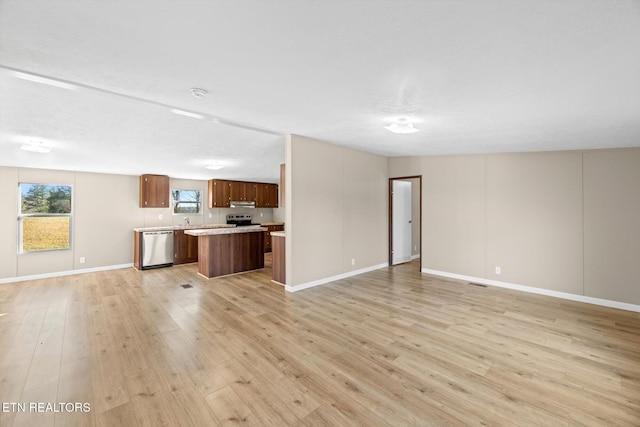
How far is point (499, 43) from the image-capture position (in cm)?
168

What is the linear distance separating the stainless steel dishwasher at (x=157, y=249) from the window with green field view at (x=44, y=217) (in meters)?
1.55

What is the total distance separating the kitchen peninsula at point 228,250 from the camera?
18.1 feet

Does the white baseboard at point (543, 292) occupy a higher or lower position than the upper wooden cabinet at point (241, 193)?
lower

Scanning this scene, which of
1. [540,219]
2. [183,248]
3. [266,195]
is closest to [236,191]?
[266,195]

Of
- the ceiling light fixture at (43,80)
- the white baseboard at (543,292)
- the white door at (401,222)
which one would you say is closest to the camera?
the ceiling light fixture at (43,80)

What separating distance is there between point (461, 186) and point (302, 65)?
14.5 feet

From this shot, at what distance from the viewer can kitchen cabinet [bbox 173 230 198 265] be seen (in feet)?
22.2

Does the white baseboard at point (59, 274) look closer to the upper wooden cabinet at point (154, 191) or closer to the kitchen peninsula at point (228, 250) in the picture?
the upper wooden cabinet at point (154, 191)

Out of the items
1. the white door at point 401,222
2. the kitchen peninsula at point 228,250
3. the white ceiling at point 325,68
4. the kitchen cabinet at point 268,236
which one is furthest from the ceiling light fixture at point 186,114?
the kitchen cabinet at point 268,236

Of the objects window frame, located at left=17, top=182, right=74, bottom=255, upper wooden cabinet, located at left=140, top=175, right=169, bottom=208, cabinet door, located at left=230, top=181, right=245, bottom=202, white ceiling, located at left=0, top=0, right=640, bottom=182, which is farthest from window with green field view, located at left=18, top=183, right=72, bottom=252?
cabinet door, located at left=230, top=181, right=245, bottom=202

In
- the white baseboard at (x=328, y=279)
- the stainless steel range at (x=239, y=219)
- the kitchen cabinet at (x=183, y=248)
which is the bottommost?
the white baseboard at (x=328, y=279)

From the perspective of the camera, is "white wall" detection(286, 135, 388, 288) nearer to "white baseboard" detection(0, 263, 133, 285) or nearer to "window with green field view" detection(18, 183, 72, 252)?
"white baseboard" detection(0, 263, 133, 285)

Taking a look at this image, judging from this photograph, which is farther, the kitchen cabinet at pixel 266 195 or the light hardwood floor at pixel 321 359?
the kitchen cabinet at pixel 266 195

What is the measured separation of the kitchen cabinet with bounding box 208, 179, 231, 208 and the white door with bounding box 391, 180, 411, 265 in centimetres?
496
